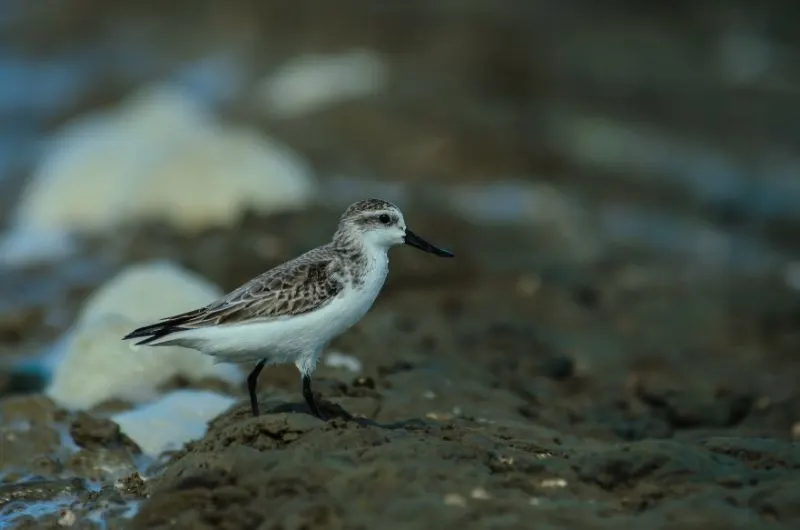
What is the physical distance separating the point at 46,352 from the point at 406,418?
4729 millimetres

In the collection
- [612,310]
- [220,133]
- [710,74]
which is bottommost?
[612,310]

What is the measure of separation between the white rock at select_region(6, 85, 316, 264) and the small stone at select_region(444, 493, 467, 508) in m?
9.38

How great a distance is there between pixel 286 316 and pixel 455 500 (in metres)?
1.65

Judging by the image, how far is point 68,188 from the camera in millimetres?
16016

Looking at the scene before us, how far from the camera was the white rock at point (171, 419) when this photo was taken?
8.20 meters

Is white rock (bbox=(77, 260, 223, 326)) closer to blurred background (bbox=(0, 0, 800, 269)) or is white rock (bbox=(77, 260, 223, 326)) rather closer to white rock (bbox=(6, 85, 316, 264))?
white rock (bbox=(6, 85, 316, 264))

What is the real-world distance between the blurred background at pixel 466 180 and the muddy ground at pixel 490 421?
5 cm

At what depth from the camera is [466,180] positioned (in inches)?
701

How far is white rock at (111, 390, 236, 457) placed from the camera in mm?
8203

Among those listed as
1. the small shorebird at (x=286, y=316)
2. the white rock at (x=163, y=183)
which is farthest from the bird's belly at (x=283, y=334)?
the white rock at (x=163, y=183)

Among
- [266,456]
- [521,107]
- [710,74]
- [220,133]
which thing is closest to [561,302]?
[220,133]

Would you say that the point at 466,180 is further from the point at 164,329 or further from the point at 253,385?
the point at 164,329

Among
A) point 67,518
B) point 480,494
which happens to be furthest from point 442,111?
point 480,494

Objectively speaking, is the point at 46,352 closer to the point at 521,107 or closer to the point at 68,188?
the point at 68,188
